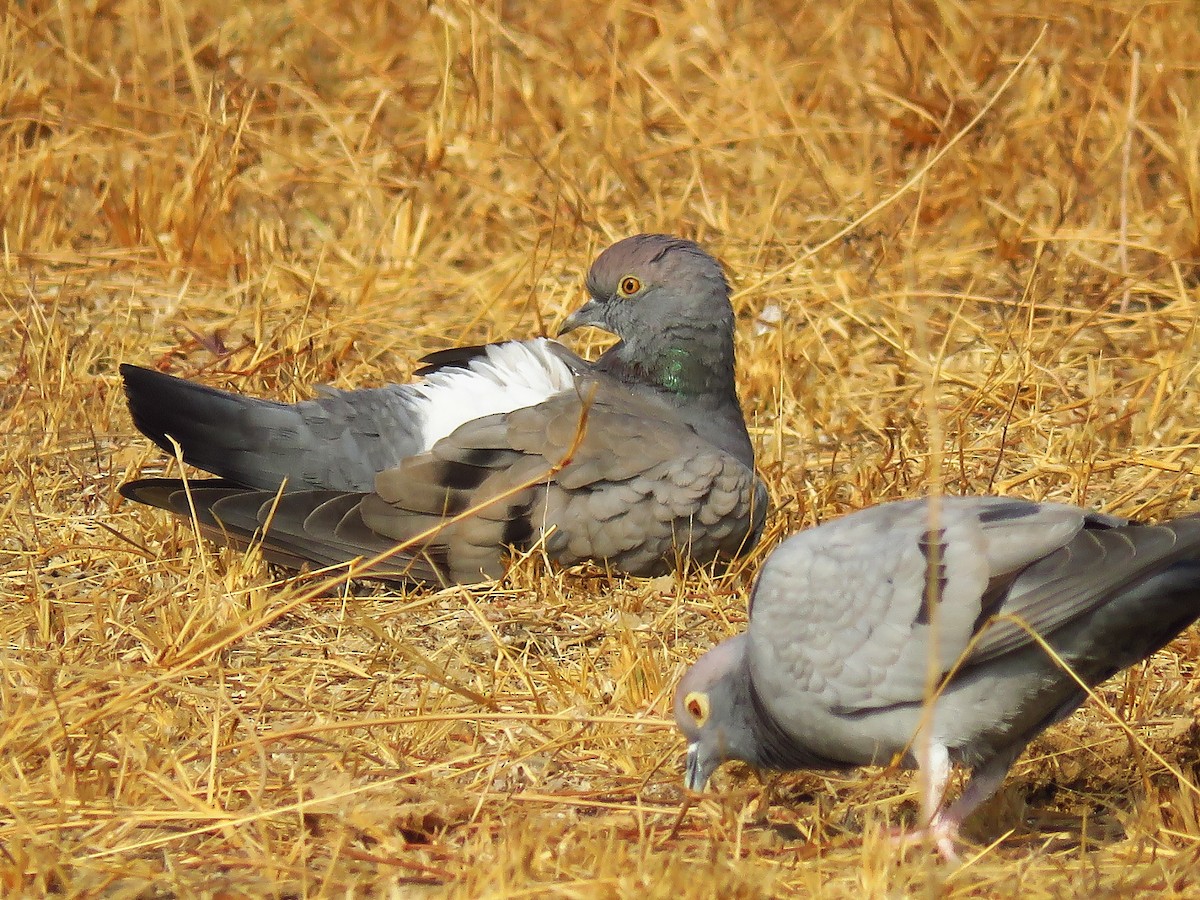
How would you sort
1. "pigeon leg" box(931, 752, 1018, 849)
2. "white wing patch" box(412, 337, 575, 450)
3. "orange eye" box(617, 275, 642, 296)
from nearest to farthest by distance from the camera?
1. "pigeon leg" box(931, 752, 1018, 849)
2. "white wing patch" box(412, 337, 575, 450)
3. "orange eye" box(617, 275, 642, 296)

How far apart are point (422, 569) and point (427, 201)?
2.61 m

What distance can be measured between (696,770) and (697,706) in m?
0.12

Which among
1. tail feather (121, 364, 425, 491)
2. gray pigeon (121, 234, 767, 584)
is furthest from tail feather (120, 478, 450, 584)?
tail feather (121, 364, 425, 491)

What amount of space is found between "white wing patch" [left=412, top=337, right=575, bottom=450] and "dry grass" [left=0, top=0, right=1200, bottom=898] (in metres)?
0.51

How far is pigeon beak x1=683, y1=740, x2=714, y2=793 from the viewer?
10.1 feet

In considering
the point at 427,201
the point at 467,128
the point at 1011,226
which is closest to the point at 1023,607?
the point at 1011,226

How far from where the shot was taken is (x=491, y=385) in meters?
4.53

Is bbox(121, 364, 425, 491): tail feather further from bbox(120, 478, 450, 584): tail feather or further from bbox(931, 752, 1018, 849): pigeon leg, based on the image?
bbox(931, 752, 1018, 849): pigeon leg

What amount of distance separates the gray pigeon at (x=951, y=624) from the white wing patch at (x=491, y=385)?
5.21 ft

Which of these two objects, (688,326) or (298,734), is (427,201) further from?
(298,734)

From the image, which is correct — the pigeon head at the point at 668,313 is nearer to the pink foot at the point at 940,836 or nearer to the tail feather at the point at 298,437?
the tail feather at the point at 298,437

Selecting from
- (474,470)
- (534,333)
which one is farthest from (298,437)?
(534,333)

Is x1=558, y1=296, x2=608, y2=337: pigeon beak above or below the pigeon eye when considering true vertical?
above

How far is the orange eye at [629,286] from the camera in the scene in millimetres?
4582
